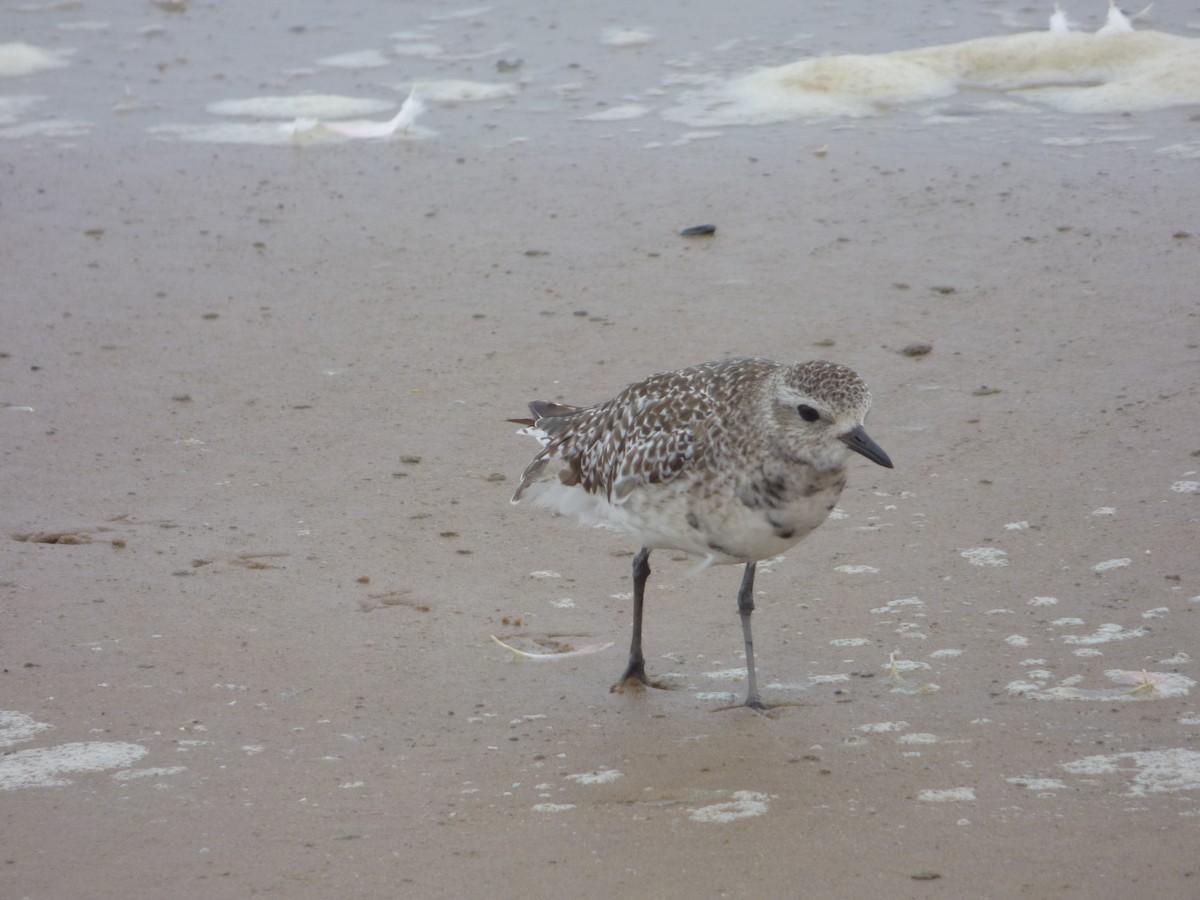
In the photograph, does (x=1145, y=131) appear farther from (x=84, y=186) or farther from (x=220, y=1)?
(x=220, y=1)

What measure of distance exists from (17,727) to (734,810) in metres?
2.39

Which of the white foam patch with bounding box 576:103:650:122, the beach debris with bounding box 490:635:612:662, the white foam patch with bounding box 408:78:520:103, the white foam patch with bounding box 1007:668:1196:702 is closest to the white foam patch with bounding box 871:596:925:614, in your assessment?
the white foam patch with bounding box 1007:668:1196:702

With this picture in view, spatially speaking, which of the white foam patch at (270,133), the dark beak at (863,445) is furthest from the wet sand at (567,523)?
the dark beak at (863,445)

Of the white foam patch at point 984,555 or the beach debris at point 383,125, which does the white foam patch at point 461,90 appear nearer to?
the beach debris at point 383,125

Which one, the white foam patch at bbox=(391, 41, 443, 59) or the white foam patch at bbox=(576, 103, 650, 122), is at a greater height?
the white foam patch at bbox=(391, 41, 443, 59)

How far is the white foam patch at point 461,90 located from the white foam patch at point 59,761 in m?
8.00

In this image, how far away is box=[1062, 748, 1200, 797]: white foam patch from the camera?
4227mm

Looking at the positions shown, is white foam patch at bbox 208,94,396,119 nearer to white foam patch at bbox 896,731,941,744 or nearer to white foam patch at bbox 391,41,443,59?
white foam patch at bbox 391,41,443,59

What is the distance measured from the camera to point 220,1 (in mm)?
14586

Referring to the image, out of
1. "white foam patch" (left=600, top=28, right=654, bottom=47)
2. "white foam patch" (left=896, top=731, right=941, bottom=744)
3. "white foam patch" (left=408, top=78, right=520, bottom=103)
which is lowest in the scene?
"white foam patch" (left=896, top=731, right=941, bottom=744)

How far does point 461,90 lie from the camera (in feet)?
39.2

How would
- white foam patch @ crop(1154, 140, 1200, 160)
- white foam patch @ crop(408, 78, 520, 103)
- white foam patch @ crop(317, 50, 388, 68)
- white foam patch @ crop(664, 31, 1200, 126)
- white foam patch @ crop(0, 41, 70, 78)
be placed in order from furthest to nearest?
white foam patch @ crop(0, 41, 70, 78) < white foam patch @ crop(317, 50, 388, 68) < white foam patch @ crop(408, 78, 520, 103) < white foam patch @ crop(664, 31, 1200, 126) < white foam patch @ crop(1154, 140, 1200, 160)

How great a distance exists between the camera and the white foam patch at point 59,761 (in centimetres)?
454

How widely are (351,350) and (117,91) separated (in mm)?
5627
